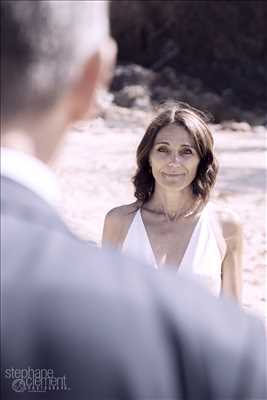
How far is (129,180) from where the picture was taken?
7629mm

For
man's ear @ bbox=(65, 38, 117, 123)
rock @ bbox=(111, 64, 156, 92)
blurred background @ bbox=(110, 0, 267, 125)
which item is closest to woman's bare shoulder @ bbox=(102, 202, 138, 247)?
man's ear @ bbox=(65, 38, 117, 123)

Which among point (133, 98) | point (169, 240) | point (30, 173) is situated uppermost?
point (133, 98)

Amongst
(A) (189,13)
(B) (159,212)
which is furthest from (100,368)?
(A) (189,13)

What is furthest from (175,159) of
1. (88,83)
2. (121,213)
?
(88,83)

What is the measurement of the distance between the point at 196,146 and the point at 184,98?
23.6 meters

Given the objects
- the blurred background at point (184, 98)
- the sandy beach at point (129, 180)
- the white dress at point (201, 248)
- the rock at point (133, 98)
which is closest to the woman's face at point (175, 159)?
the white dress at point (201, 248)

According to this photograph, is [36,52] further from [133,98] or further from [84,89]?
[133,98]

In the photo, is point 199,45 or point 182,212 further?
point 199,45

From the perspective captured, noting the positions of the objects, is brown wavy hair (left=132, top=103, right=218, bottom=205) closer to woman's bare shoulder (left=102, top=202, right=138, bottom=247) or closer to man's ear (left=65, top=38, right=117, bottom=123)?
woman's bare shoulder (left=102, top=202, right=138, bottom=247)

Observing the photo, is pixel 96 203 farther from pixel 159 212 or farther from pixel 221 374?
pixel 221 374

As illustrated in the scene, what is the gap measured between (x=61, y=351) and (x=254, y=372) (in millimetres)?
209

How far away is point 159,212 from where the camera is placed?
296 centimetres

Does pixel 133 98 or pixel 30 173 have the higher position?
pixel 133 98

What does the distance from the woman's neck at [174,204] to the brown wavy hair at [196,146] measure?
3cm
